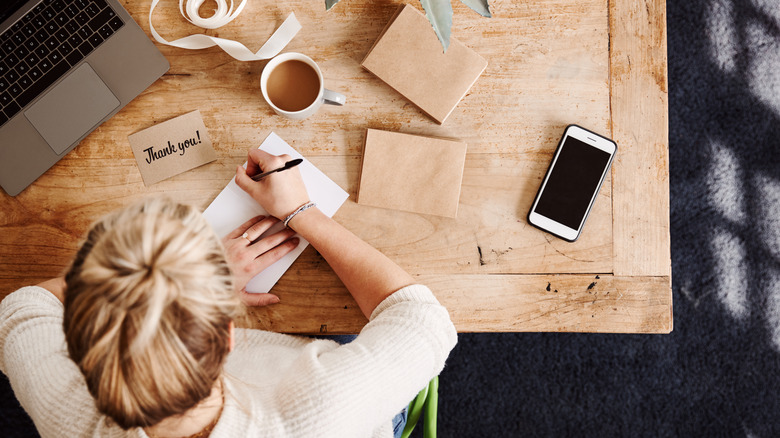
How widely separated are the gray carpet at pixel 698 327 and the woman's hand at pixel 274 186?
2.77ft

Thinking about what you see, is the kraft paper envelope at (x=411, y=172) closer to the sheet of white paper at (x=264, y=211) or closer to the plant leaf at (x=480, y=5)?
the sheet of white paper at (x=264, y=211)

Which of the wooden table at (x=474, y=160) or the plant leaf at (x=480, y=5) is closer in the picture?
the plant leaf at (x=480, y=5)

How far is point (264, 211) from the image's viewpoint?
872 millimetres

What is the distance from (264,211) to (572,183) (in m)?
0.54

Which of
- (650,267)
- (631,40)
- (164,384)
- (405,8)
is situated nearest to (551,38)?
(631,40)

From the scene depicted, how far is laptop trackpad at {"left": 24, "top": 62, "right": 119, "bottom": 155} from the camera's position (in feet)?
2.79

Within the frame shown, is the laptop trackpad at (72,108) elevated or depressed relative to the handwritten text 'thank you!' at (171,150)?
elevated

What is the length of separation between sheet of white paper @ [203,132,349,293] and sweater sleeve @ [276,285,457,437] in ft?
0.57

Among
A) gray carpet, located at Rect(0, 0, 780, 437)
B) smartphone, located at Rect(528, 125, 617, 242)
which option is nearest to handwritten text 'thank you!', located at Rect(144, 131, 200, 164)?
smartphone, located at Rect(528, 125, 617, 242)

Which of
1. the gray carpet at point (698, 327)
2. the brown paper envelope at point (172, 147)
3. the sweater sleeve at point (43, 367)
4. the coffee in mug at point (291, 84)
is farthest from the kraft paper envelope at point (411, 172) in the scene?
the gray carpet at point (698, 327)

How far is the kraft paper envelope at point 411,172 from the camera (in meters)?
0.85

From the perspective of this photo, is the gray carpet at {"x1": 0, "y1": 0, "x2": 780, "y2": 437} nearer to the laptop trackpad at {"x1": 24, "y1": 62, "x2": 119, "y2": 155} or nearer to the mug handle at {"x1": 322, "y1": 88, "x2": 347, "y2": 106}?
the mug handle at {"x1": 322, "y1": 88, "x2": 347, "y2": 106}

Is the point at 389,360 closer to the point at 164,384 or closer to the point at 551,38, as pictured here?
Result: the point at 164,384

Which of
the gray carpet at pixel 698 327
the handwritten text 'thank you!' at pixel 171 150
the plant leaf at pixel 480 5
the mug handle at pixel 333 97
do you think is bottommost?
the gray carpet at pixel 698 327
